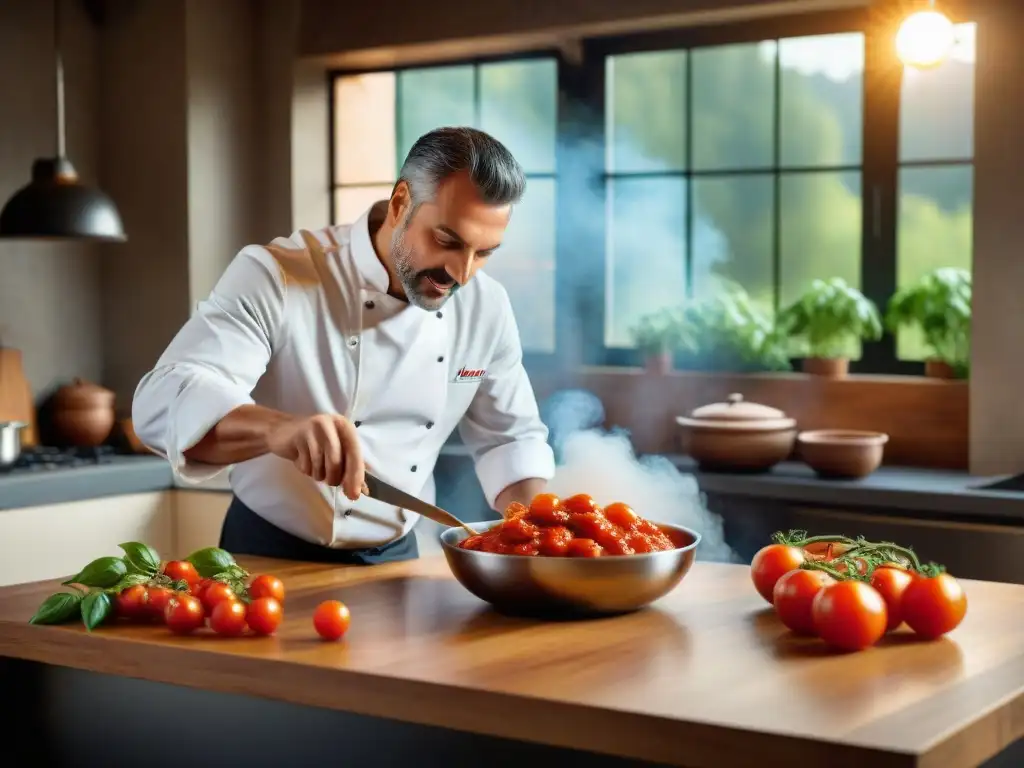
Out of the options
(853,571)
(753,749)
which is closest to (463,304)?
(853,571)

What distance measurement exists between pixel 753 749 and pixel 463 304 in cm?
143

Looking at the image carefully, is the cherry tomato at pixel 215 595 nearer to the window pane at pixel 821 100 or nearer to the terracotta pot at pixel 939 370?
the terracotta pot at pixel 939 370

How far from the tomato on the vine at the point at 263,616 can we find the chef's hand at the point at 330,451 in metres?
0.18

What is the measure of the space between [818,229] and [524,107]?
113cm

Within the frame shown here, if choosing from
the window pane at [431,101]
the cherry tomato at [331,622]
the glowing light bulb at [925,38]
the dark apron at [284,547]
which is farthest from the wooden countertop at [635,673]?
the window pane at [431,101]

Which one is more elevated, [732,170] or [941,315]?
[732,170]

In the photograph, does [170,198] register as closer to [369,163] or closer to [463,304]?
[369,163]

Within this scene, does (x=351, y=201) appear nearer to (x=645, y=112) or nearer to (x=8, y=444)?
(x=645, y=112)

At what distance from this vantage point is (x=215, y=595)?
1.81m

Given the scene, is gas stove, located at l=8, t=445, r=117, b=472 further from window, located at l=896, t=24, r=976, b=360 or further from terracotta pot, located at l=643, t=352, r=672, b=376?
window, located at l=896, t=24, r=976, b=360

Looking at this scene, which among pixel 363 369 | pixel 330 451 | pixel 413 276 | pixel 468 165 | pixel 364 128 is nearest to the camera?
pixel 330 451

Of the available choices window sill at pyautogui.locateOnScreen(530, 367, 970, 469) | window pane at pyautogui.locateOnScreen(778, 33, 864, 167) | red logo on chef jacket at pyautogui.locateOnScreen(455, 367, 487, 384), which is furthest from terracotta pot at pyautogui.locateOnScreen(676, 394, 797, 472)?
red logo on chef jacket at pyautogui.locateOnScreen(455, 367, 487, 384)

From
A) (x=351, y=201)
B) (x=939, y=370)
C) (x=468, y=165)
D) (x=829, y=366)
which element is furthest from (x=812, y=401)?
(x=468, y=165)

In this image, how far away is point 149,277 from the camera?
15.8 feet
